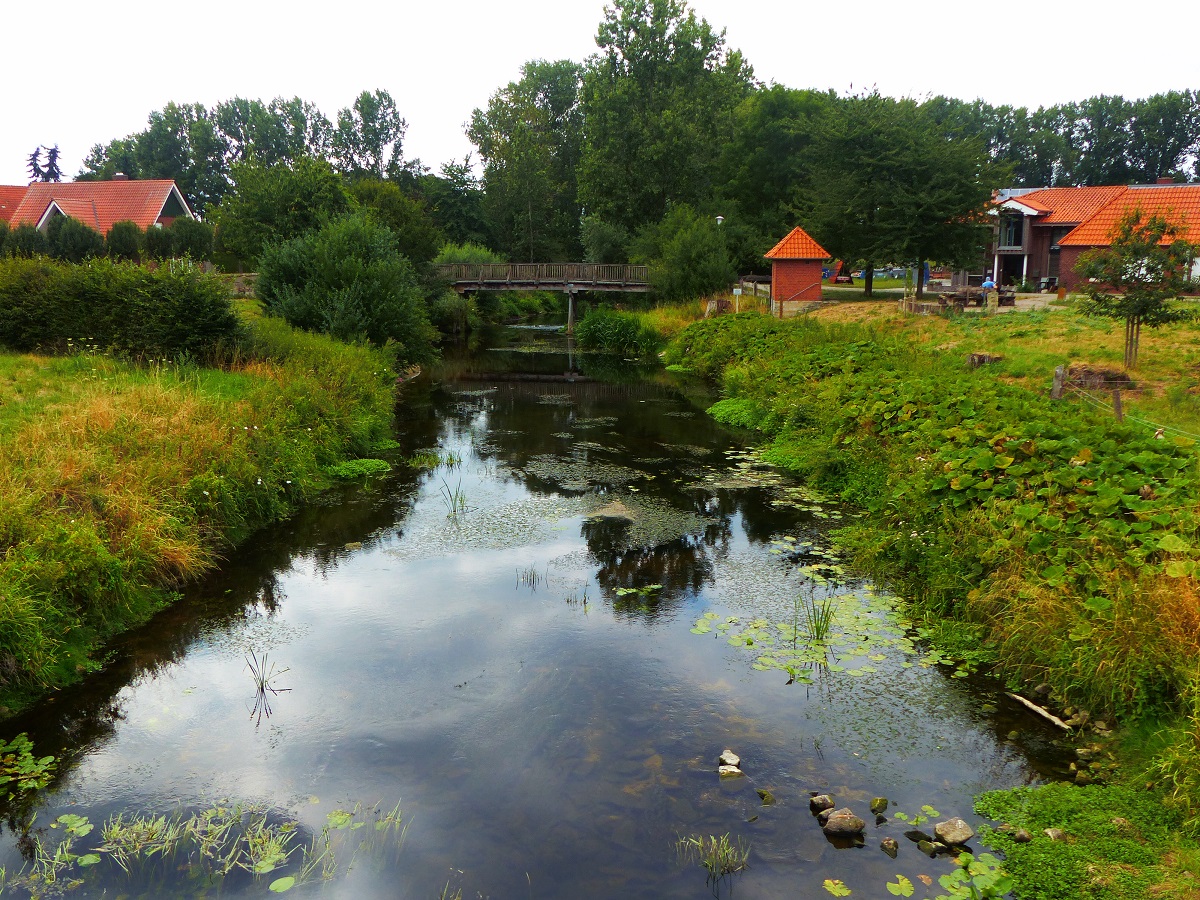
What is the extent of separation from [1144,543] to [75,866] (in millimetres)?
8694

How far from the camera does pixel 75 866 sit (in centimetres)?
560

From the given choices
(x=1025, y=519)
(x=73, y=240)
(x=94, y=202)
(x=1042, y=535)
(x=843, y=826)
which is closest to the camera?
(x=843, y=826)

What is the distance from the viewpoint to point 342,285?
79.3 ft

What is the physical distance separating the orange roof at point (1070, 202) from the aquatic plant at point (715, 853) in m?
43.8

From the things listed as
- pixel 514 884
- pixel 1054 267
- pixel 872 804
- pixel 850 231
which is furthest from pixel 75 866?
pixel 1054 267

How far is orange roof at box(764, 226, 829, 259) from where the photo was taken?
32906 millimetres

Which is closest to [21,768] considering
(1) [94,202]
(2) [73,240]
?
(2) [73,240]

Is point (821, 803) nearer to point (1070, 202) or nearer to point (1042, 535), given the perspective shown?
point (1042, 535)

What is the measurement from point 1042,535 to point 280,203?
93.9 ft

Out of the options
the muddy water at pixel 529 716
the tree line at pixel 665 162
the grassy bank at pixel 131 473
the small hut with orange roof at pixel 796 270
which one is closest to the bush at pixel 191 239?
the tree line at pixel 665 162

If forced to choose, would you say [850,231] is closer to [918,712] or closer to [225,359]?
[225,359]

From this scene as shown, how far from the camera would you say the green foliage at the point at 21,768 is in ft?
20.9

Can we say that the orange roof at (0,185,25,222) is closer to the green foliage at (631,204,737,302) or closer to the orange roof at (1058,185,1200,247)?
the green foliage at (631,204,737,302)

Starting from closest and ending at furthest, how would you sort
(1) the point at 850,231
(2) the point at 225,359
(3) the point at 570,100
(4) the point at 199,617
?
(4) the point at 199,617
(2) the point at 225,359
(1) the point at 850,231
(3) the point at 570,100
